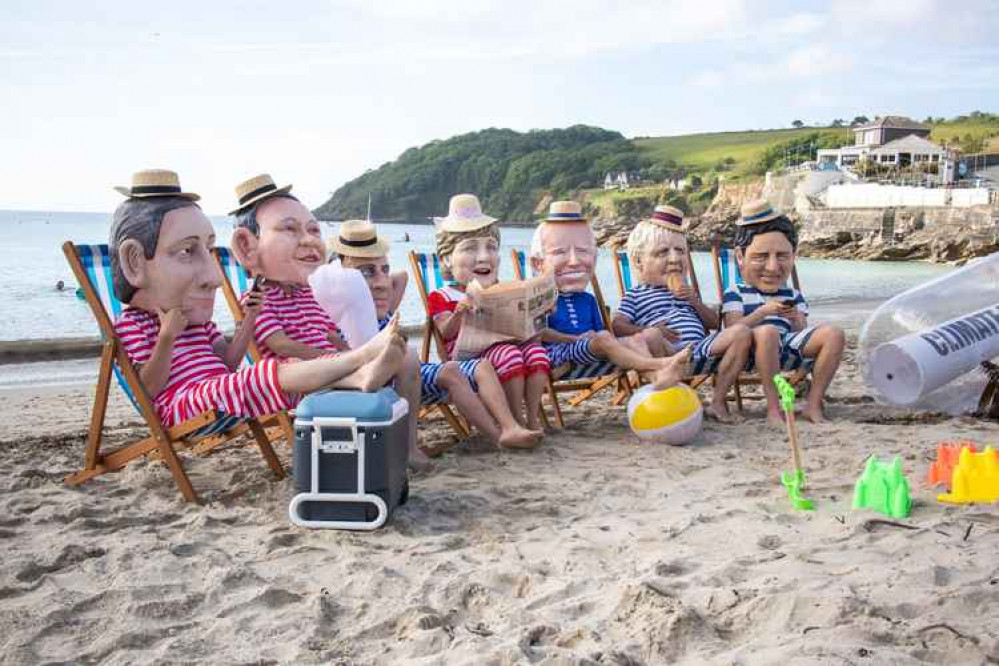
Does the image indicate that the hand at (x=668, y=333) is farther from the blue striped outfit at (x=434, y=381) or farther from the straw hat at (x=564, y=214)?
the blue striped outfit at (x=434, y=381)

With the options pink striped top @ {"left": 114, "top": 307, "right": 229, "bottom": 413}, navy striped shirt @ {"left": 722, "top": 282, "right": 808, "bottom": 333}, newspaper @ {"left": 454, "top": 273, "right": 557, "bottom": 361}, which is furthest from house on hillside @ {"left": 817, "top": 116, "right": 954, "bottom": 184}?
Result: pink striped top @ {"left": 114, "top": 307, "right": 229, "bottom": 413}

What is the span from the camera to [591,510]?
11.3 ft

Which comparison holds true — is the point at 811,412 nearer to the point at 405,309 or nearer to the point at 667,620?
the point at 667,620

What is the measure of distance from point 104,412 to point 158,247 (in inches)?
27.5

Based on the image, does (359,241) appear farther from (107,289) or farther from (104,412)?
(104,412)

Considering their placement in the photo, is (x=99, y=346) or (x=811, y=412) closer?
(x=811, y=412)

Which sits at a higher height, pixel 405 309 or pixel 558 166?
pixel 558 166

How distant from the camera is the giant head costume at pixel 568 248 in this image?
525 centimetres

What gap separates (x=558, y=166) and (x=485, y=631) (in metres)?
95.5

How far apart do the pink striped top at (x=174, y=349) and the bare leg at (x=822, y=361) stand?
323 centimetres

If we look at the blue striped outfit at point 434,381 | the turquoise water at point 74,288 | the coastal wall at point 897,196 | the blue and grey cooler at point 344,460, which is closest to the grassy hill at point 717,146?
the coastal wall at point 897,196

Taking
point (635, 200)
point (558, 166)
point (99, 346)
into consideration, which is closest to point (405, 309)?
point (99, 346)

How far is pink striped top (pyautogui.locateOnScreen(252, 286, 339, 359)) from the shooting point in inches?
162

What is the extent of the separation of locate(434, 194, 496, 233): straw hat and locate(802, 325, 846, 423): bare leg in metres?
1.99
